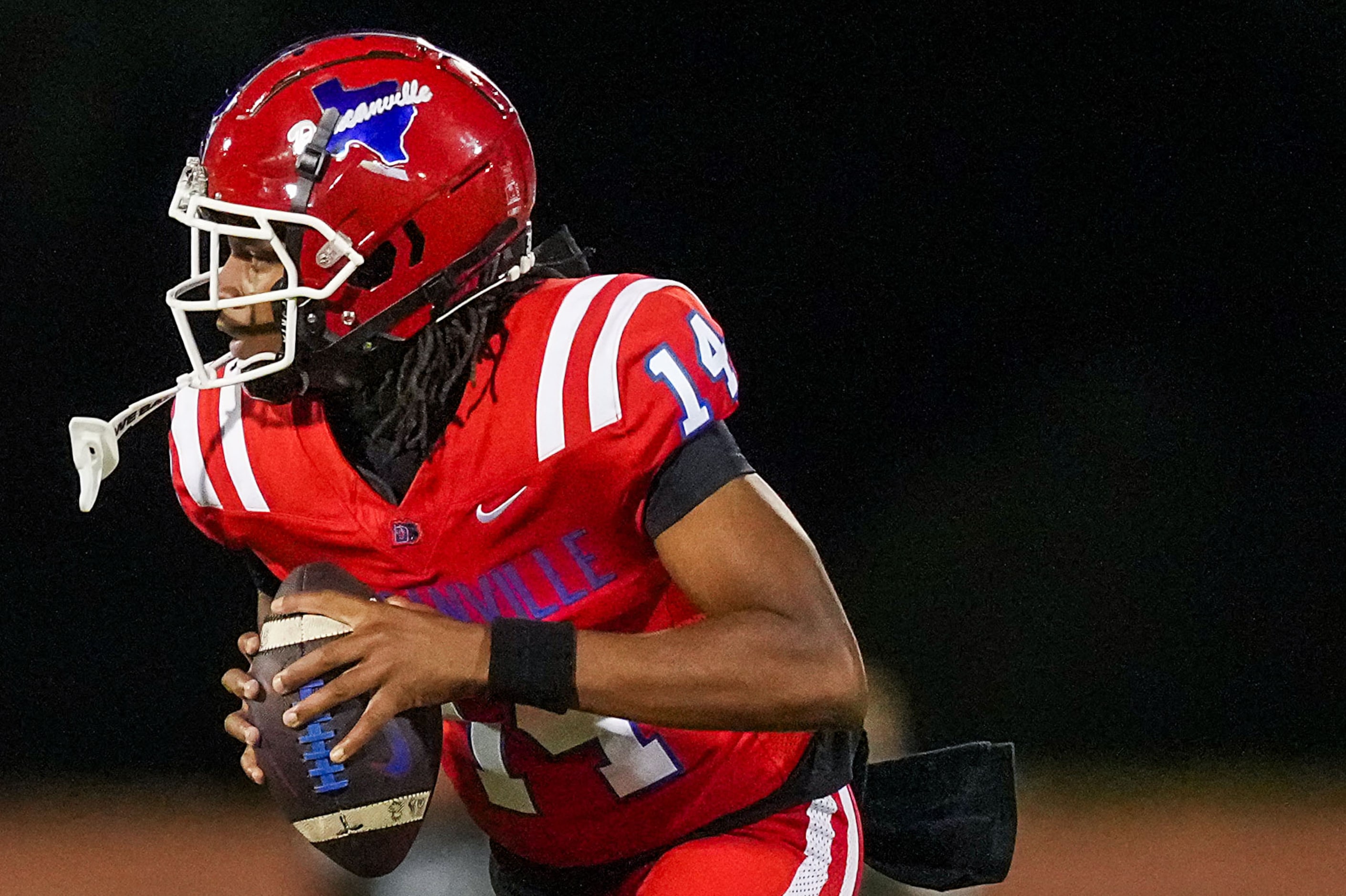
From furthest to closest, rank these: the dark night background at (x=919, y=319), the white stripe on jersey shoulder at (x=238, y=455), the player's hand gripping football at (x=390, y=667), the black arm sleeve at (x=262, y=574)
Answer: the dark night background at (x=919, y=319) < the black arm sleeve at (x=262, y=574) < the white stripe on jersey shoulder at (x=238, y=455) < the player's hand gripping football at (x=390, y=667)

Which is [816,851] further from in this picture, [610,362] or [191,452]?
[191,452]

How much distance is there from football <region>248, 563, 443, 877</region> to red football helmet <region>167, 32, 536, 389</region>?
0.27m

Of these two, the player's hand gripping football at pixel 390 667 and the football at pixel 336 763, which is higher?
the player's hand gripping football at pixel 390 667

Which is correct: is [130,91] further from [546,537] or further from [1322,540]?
[1322,540]

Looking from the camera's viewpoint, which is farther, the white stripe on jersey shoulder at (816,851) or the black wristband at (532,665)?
the white stripe on jersey shoulder at (816,851)

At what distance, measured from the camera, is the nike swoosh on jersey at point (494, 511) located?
1.57m

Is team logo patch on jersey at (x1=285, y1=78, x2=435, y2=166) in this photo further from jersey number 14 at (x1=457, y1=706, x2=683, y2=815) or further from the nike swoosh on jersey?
jersey number 14 at (x1=457, y1=706, x2=683, y2=815)

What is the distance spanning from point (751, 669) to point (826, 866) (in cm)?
40

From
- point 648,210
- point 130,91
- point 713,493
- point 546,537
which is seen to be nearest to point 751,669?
point 713,493

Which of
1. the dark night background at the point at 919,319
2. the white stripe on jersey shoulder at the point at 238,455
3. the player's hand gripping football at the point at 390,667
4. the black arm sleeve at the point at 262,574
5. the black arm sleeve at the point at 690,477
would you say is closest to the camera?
the player's hand gripping football at the point at 390,667

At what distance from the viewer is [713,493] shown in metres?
1.47

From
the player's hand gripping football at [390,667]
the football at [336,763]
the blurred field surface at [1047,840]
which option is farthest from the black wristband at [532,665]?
the blurred field surface at [1047,840]

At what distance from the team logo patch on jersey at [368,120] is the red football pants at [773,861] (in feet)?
2.57

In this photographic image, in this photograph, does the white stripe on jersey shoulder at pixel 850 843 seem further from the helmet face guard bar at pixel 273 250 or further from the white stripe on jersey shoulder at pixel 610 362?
the helmet face guard bar at pixel 273 250
